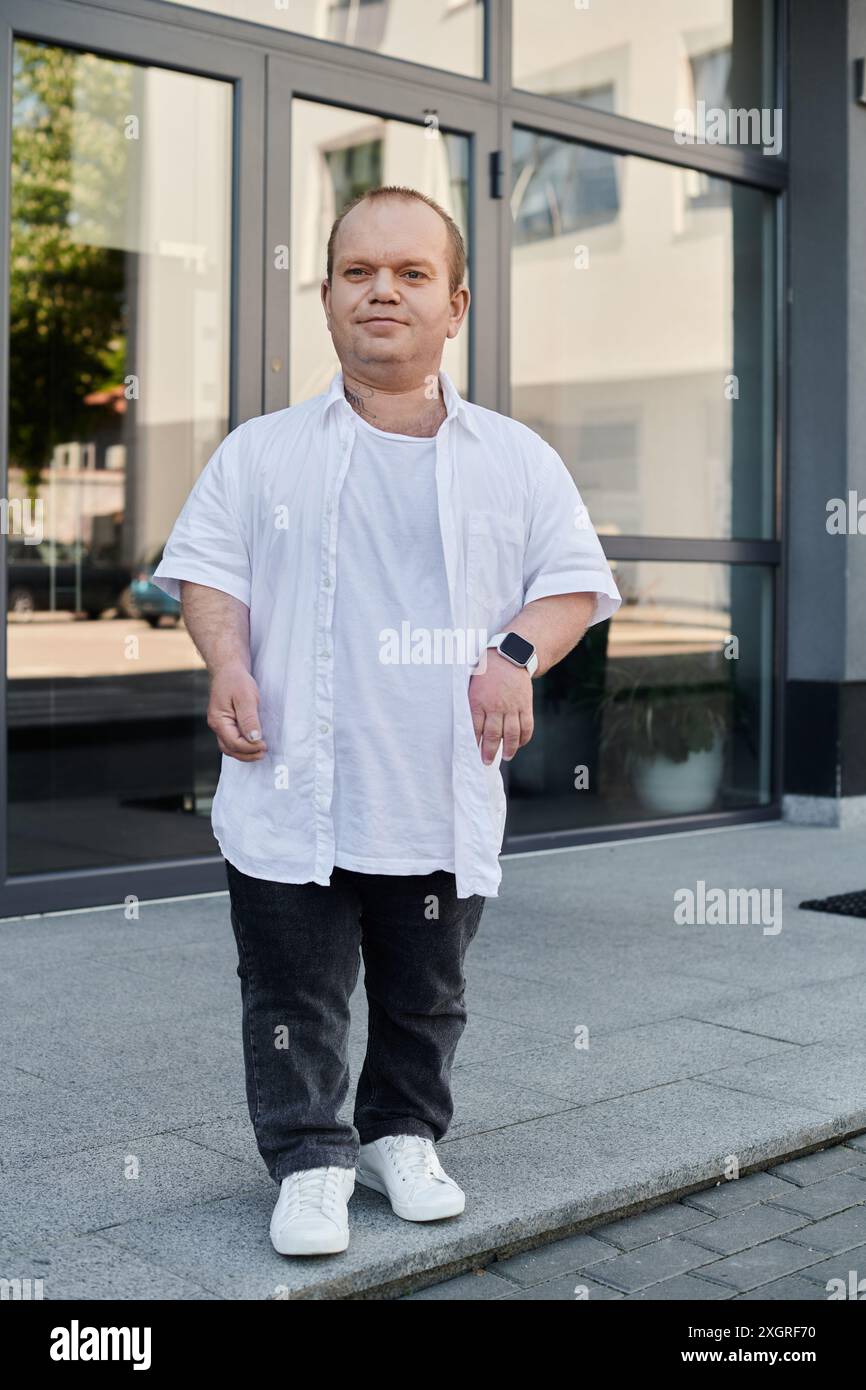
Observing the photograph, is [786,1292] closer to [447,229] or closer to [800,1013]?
[800,1013]

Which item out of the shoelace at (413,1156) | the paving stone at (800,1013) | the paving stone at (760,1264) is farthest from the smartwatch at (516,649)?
the paving stone at (800,1013)

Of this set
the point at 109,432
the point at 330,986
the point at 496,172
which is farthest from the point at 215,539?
the point at 109,432

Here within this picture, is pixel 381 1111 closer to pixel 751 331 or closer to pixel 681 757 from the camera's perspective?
pixel 681 757

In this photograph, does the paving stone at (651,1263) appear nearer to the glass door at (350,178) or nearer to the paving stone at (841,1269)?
the paving stone at (841,1269)

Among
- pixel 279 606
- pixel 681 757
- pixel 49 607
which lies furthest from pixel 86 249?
pixel 279 606

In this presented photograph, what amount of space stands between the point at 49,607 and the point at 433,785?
794 cm

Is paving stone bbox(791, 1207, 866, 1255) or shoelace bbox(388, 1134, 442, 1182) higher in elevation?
shoelace bbox(388, 1134, 442, 1182)

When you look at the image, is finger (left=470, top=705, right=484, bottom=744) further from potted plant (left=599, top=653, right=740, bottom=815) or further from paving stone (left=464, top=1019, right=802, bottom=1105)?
potted plant (left=599, top=653, right=740, bottom=815)

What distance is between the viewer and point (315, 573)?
114 inches

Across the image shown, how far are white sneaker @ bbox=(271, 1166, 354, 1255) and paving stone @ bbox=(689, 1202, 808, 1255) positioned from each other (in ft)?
2.51

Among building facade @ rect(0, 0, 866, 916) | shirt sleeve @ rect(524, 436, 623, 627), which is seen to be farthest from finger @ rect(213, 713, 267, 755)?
building facade @ rect(0, 0, 866, 916)

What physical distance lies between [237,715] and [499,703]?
476 millimetres

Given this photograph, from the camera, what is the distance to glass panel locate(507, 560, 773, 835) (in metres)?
7.99

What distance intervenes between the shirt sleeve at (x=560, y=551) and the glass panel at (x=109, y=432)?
4065 mm
